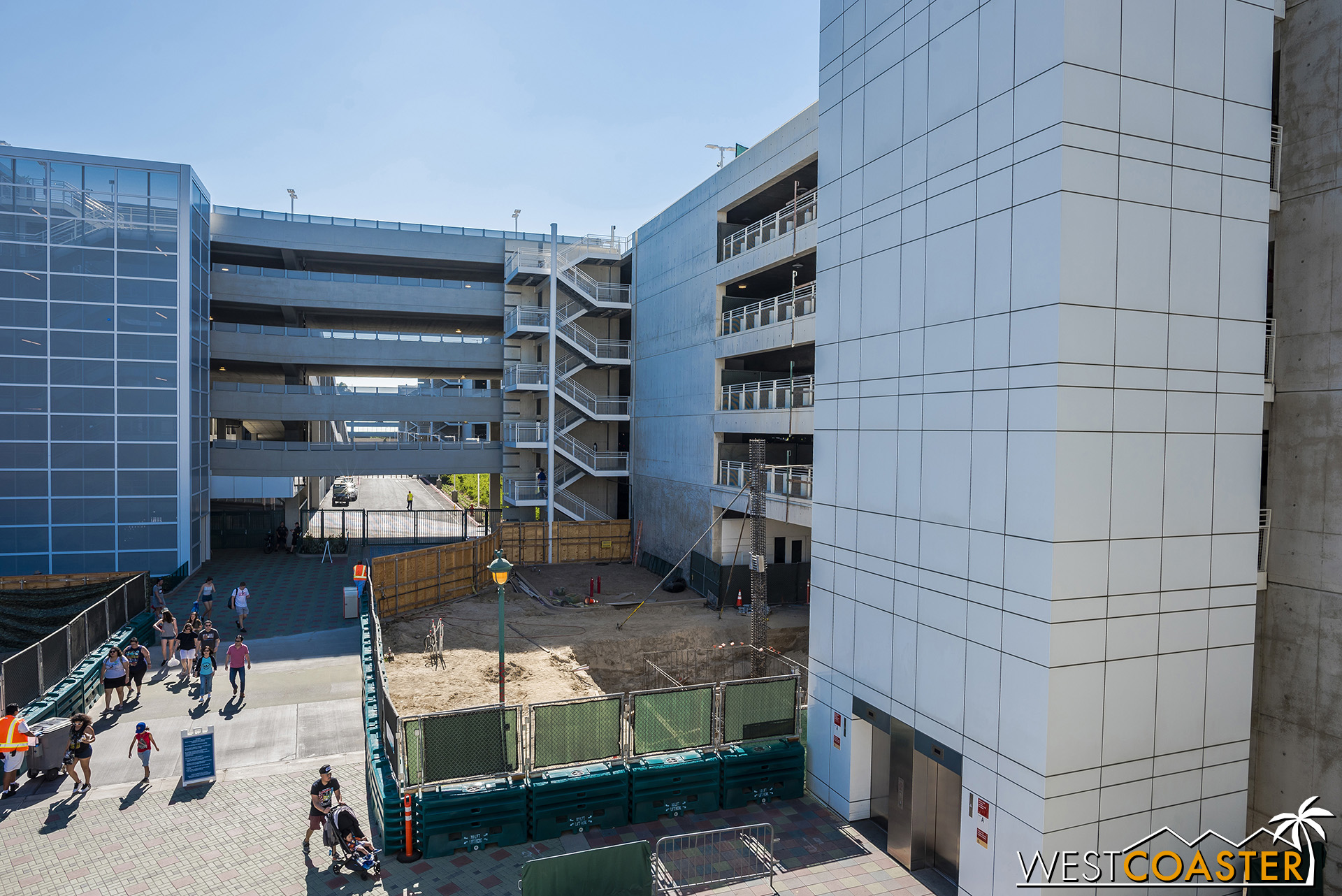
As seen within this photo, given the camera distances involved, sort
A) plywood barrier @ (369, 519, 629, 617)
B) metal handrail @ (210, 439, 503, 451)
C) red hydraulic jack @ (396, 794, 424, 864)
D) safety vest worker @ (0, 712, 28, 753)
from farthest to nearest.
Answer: metal handrail @ (210, 439, 503, 451) → plywood barrier @ (369, 519, 629, 617) → safety vest worker @ (0, 712, 28, 753) → red hydraulic jack @ (396, 794, 424, 864)

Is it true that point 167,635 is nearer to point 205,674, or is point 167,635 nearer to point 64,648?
point 64,648

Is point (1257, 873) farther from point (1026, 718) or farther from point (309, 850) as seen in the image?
point (309, 850)

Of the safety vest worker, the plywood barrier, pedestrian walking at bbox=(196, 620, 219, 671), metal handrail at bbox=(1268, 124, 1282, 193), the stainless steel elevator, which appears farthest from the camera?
the plywood barrier

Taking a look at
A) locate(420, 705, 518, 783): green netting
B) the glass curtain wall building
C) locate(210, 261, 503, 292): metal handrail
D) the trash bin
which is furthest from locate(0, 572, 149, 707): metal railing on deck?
locate(210, 261, 503, 292): metal handrail

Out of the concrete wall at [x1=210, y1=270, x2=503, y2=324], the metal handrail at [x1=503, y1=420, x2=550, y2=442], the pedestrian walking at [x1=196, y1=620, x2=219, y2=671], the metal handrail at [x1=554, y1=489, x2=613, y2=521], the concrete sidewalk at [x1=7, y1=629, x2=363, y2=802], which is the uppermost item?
the concrete wall at [x1=210, y1=270, x2=503, y2=324]

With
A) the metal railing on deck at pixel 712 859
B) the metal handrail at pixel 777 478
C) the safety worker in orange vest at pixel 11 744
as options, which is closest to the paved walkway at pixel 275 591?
the safety worker in orange vest at pixel 11 744

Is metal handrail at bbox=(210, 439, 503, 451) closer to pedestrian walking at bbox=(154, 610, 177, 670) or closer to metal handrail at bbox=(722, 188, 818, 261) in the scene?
metal handrail at bbox=(722, 188, 818, 261)

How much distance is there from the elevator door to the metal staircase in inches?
1163

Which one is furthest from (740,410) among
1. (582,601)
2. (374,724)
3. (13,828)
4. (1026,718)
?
(13,828)

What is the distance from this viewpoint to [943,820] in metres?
12.7

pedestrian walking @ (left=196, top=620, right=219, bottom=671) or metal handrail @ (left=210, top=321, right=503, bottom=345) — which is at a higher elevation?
metal handrail @ (left=210, top=321, right=503, bottom=345)

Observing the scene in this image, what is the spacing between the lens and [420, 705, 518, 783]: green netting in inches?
527

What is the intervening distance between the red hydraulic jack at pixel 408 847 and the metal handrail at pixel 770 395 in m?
15.9

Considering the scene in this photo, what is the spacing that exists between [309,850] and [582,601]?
19.2 meters
